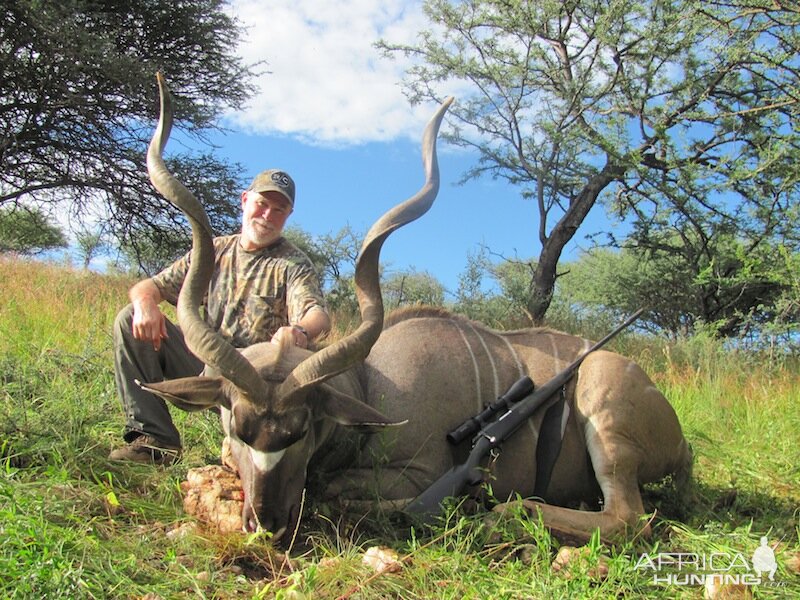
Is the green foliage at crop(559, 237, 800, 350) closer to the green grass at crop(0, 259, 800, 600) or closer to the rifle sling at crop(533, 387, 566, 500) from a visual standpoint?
the green grass at crop(0, 259, 800, 600)

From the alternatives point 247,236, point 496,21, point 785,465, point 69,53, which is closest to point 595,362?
point 785,465

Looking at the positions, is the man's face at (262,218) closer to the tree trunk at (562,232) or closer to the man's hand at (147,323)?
the man's hand at (147,323)

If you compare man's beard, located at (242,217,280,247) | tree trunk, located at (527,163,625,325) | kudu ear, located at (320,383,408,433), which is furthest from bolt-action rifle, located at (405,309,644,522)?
tree trunk, located at (527,163,625,325)

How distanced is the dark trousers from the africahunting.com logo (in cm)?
251

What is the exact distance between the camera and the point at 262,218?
13.8ft

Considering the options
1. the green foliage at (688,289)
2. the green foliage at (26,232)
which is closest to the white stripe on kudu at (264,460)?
the green foliage at (688,289)

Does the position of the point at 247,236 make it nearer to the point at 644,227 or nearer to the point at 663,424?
the point at 663,424

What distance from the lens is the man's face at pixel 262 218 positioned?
13.7ft

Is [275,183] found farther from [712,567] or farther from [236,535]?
[712,567]

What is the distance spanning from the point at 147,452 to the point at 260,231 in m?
1.39

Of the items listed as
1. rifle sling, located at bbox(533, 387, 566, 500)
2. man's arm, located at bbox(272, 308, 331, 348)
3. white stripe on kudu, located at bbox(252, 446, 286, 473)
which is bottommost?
white stripe on kudu, located at bbox(252, 446, 286, 473)

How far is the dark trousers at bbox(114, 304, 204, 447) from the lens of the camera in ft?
12.5

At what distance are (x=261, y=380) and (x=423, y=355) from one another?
1.15 metres

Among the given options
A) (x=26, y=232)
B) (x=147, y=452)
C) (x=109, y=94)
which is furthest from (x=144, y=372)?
(x=26, y=232)
